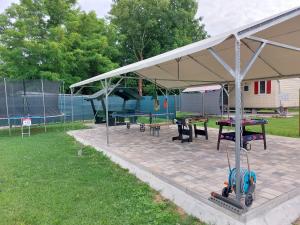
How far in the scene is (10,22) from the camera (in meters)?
15.0

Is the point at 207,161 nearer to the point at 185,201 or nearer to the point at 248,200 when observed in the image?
the point at 185,201

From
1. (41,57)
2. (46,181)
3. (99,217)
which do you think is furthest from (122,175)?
(41,57)

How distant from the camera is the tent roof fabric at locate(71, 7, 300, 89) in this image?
338cm

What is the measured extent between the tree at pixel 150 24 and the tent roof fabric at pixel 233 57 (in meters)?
12.5

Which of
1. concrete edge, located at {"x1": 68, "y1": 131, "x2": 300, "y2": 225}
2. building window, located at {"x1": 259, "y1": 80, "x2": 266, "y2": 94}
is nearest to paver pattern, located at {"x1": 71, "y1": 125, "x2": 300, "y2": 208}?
concrete edge, located at {"x1": 68, "y1": 131, "x2": 300, "y2": 225}

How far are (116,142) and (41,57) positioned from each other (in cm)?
1021

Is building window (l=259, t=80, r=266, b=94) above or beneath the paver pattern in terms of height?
above

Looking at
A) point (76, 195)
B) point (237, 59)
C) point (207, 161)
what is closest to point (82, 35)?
point (207, 161)

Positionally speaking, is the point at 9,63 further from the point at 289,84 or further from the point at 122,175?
the point at 289,84

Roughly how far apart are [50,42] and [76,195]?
12.8m

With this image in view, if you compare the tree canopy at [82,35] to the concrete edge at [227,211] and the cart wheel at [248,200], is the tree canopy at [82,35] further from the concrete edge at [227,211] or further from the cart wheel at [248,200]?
the cart wheel at [248,200]

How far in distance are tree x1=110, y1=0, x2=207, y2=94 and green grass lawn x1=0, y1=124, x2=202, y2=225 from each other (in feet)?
58.7

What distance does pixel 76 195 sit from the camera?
12.0 feet

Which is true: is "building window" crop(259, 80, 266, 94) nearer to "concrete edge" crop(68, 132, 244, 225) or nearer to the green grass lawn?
the green grass lawn
